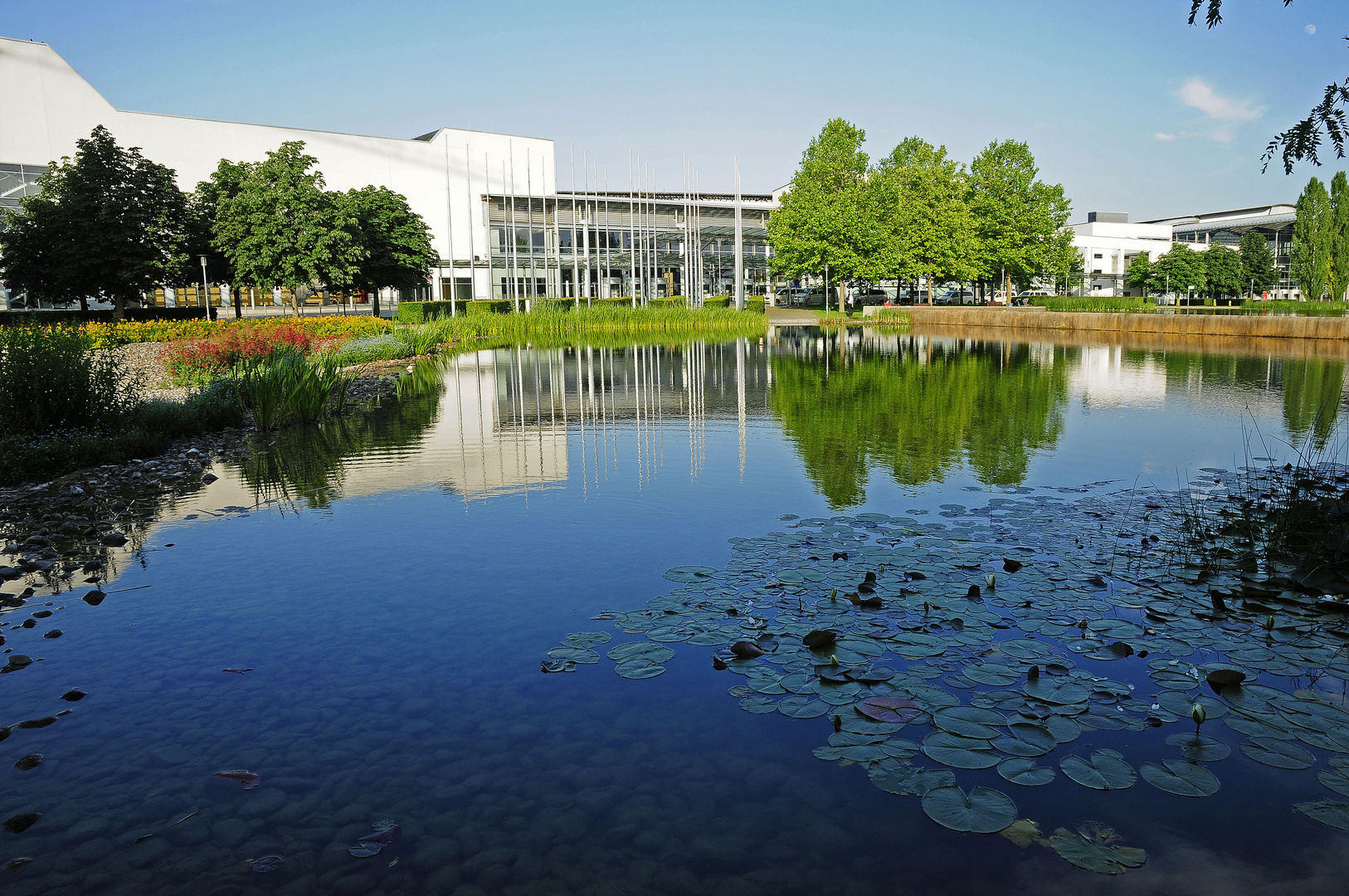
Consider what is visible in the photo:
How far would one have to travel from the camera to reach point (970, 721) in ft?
13.2

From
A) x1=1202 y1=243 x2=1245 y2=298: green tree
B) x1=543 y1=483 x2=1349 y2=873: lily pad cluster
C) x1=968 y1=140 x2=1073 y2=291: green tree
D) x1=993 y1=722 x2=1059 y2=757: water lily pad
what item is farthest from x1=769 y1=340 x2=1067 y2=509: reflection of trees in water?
x1=1202 y1=243 x2=1245 y2=298: green tree

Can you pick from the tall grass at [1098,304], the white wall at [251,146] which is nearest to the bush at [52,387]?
the white wall at [251,146]

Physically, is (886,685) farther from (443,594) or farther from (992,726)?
(443,594)

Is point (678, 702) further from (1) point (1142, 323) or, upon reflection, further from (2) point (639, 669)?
(1) point (1142, 323)

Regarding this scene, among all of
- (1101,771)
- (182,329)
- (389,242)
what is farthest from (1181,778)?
(389,242)

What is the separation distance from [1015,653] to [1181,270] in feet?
309

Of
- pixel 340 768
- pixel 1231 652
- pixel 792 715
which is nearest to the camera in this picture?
pixel 340 768

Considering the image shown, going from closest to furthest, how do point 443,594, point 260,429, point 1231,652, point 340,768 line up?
point 340,768
point 1231,652
point 443,594
point 260,429

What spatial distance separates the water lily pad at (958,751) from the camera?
3.70 metres

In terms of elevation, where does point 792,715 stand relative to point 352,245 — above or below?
below

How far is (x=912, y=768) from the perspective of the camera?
12.1ft

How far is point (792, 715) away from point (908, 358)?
23622mm

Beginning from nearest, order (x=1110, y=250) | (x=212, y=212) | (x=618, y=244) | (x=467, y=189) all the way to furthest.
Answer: (x=212, y=212), (x=618, y=244), (x=467, y=189), (x=1110, y=250)

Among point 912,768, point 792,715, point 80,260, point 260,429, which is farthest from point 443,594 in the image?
point 80,260
